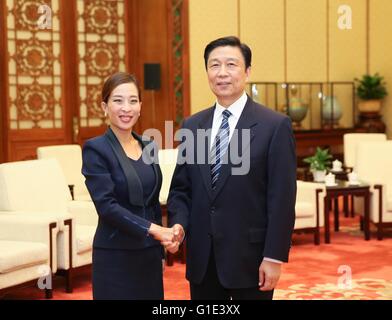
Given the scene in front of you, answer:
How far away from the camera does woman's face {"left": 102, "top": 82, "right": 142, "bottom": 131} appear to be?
2.91 metres

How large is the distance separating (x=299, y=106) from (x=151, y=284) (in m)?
8.61

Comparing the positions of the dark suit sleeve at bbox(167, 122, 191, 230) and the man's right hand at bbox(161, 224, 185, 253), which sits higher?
the dark suit sleeve at bbox(167, 122, 191, 230)

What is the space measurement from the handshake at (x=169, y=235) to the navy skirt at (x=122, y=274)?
115 millimetres

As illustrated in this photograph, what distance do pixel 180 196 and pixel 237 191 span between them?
26 cm

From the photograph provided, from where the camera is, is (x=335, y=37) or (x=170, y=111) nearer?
(x=170, y=111)

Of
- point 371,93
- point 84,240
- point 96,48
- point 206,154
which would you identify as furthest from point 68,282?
point 371,93

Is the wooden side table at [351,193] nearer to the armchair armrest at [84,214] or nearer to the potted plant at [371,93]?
the armchair armrest at [84,214]

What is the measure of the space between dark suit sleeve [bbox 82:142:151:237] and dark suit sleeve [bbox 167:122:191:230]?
108 millimetres

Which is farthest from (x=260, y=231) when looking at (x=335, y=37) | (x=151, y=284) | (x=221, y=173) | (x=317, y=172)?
(x=335, y=37)

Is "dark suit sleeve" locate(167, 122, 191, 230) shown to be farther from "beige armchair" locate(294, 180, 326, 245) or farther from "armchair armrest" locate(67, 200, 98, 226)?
"beige armchair" locate(294, 180, 326, 245)

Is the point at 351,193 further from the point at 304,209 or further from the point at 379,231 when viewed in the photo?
the point at 304,209

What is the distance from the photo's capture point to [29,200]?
5977 millimetres

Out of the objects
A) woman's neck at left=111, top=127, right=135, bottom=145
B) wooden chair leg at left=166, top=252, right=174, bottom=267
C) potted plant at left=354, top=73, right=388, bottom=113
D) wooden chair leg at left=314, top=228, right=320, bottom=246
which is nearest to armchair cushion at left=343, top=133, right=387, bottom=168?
potted plant at left=354, top=73, right=388, bottom=113
